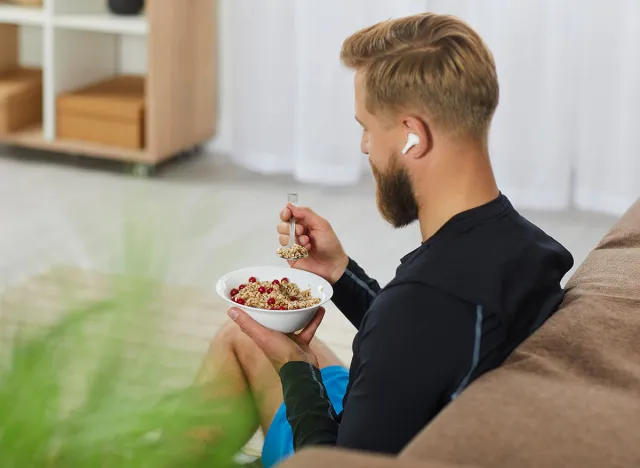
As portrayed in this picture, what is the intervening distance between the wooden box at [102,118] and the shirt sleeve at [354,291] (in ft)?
7.45

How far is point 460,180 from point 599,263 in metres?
0.35

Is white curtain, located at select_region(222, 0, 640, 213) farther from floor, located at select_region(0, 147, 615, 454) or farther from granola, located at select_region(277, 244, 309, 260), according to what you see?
granola, located at select_region(277, 244, 309, 260)

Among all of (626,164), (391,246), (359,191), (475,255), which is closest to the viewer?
(475,255)

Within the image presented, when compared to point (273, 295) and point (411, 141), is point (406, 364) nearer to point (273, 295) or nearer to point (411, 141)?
point (411, 141)

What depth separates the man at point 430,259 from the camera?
110 centimetres

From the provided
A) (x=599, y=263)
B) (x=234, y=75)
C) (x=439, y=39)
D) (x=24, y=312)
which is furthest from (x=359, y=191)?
(x=24, y=312)

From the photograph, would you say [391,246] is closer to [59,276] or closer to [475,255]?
[475,255]

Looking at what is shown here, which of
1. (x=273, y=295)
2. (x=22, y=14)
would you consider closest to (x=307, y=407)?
(x=273, y=295)

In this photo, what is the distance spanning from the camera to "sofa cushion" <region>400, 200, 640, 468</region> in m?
0.84

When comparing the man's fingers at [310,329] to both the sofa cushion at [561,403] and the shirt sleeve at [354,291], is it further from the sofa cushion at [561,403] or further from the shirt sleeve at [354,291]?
the sofa cushion at [561,403]

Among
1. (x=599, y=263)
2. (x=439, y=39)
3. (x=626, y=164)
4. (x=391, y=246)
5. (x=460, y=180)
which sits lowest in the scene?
(x=391, y=246)

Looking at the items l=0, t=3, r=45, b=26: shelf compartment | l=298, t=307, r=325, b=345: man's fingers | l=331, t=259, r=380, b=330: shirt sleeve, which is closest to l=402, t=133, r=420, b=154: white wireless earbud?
l=298, t=307, r=325, b=345: man's fingers

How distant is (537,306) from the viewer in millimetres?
1235

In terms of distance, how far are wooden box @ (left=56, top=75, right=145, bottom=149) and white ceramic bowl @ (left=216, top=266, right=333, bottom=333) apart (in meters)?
2.28
